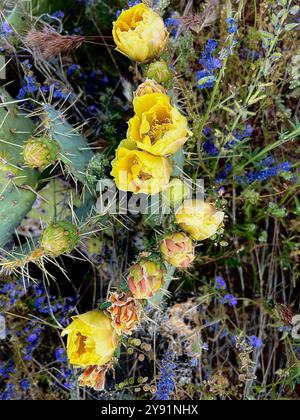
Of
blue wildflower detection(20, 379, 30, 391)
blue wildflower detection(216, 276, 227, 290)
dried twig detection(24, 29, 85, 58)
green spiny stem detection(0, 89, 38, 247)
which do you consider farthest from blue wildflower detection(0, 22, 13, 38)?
blue wildflower detection(20, 379, 30, 391)

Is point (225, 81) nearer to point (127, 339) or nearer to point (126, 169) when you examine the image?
point (126, 169)

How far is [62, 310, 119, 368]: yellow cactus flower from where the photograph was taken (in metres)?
1.23

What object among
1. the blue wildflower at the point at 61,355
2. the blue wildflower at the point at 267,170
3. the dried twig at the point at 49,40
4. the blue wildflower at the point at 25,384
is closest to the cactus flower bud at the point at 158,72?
the dried twig at the point at 49,40

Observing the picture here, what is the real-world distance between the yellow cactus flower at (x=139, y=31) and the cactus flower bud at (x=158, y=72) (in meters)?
0.04

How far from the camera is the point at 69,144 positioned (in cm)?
153

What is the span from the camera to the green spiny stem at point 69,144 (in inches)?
56.1

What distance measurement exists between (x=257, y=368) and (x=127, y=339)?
0.57m

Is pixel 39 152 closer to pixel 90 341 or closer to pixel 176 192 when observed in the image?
pixel 176 192

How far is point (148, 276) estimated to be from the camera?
4.11 feet

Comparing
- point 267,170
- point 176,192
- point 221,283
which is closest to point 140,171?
point 176,192

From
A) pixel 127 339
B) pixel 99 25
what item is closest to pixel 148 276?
pixel 127 339

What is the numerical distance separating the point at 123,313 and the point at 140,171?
0.35m

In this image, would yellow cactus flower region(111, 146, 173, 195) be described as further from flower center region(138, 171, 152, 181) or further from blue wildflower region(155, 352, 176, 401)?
blue wildflower region(155, 352, 176, 401)

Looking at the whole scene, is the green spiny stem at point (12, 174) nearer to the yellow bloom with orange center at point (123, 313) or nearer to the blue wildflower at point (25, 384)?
the yellow bloom with orange center at point (123, 313)
